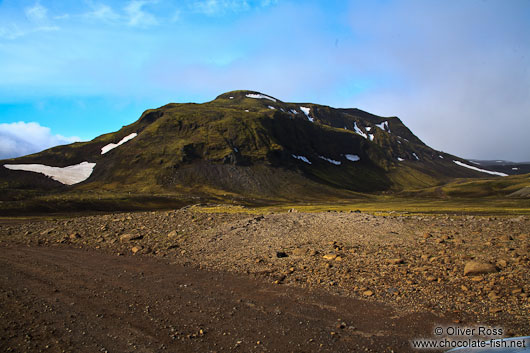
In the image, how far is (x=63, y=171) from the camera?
16888 centimetres

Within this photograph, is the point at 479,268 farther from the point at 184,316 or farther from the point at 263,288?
the point at 184,316

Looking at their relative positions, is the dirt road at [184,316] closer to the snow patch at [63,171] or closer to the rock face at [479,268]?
the rock face at [479,268]

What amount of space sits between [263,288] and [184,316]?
4194 millimetres

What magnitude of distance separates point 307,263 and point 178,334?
9.15 m

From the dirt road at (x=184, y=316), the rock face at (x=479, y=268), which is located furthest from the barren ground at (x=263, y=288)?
the rock face at (x=479, y=268)

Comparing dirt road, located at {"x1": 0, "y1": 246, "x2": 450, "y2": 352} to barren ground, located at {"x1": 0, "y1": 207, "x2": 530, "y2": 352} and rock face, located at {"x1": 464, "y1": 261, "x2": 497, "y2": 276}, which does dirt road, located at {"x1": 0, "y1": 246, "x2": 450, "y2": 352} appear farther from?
rock face, located at {"x1": 464, "y1": 261, "x2": 497, "y2": 276}

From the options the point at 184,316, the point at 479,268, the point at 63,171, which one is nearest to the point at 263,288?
the point at 184,316

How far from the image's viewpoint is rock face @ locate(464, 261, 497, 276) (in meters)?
14.8

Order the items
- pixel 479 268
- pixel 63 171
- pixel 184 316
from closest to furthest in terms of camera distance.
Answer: pixel 184 316, pixel 479 268, pixel 63 171

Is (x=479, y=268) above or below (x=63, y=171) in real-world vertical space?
below

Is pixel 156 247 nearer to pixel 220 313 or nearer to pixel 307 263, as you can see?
pixel 307 263

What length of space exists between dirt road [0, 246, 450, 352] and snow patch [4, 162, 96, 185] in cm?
16418

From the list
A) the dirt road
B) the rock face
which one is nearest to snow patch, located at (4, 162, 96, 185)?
the dirt road

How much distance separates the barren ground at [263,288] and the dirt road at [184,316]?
60mm
